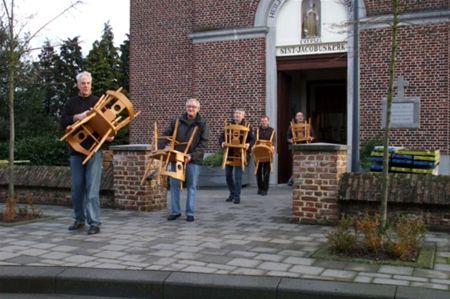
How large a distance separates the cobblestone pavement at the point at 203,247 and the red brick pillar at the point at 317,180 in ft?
0.86

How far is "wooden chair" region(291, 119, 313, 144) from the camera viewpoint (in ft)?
48.7

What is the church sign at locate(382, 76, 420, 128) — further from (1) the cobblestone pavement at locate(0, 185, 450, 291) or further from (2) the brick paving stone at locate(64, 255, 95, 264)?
(2) the brick paving stone at locate(64, 255, 95, 264)

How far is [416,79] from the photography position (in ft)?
50.8

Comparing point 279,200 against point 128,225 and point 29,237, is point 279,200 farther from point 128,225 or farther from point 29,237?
point 29,237

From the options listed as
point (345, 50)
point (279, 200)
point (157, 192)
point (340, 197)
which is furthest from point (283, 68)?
point (340, 197)

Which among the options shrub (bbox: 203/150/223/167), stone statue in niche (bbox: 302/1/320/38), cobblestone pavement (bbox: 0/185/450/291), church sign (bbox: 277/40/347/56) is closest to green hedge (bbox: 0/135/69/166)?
shrub (bbox: 203/150/223/167)

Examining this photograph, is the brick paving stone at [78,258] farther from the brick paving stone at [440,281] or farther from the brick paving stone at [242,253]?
the brick paving stone at [440,281]

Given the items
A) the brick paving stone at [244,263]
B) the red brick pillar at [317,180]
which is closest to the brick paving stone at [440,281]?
the brick paving stone at [244,263]

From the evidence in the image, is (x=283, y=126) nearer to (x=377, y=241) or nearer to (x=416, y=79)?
(x=416, y=79)

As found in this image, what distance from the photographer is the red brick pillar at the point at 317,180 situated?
8.25 m

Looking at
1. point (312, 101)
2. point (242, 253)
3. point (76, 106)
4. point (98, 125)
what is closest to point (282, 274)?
point (242, 253)

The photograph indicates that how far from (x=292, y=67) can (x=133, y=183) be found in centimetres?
873

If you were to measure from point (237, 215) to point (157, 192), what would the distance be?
152 cm

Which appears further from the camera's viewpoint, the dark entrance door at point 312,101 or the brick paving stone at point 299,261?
the dark entrance door at point 312,101
